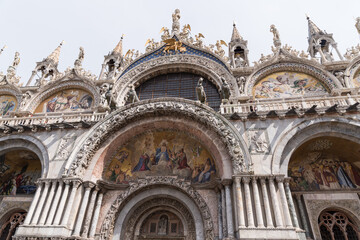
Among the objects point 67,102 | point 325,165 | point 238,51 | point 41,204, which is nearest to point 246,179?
point 325,165

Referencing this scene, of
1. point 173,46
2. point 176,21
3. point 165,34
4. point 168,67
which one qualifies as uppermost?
point 176,21

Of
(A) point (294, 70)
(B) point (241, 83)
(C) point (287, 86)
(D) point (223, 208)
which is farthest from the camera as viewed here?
(A) point (294, 70)

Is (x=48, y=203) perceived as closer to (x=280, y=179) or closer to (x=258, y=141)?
(x=258, y=141)

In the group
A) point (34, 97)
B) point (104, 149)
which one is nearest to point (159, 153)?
point (104, 149)

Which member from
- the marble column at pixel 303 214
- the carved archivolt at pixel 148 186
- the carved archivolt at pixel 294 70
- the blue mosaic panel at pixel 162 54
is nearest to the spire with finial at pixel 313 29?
the carved archivolt at pixel 294 70

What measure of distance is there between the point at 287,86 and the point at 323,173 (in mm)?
5373

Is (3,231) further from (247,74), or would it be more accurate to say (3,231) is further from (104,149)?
(247,74)

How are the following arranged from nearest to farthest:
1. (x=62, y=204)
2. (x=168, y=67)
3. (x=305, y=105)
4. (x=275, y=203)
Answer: (x=275, y=203)
(x=62, y=204)
(x=305, y=105)
(x=168, y=67)

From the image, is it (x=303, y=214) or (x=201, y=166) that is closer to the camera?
(x=303, y=214)

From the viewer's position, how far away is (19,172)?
12828mm

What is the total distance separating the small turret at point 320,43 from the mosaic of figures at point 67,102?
15456 millimetres

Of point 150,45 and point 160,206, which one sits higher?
point 150,45

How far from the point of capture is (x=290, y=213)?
27.1ft

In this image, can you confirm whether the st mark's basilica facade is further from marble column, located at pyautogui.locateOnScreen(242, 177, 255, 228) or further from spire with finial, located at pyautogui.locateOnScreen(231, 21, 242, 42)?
spire with finial, located at pyautogui.locateOnScreen(231, 21, 242, 42)
